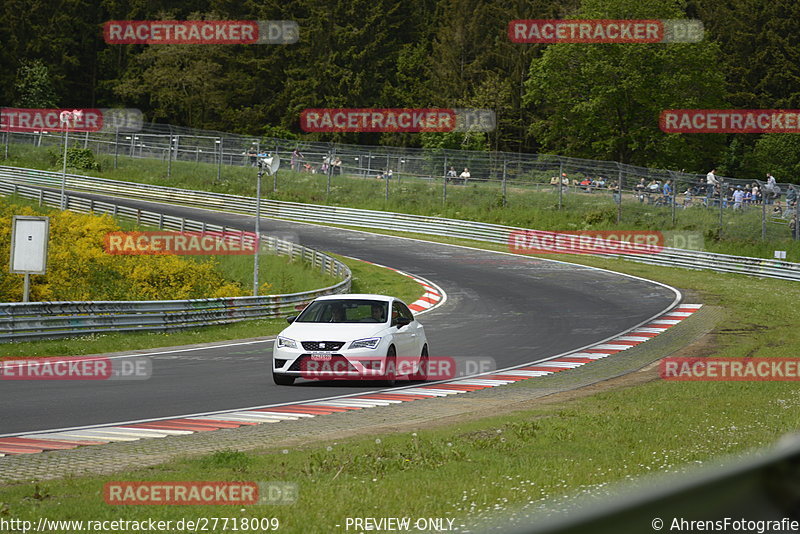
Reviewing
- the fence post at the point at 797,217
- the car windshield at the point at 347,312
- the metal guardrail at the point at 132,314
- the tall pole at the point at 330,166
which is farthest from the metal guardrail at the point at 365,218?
the car windshield at the point at 347,312

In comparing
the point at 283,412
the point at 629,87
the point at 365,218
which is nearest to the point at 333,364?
the point at 283,412

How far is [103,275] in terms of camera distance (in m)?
32.9

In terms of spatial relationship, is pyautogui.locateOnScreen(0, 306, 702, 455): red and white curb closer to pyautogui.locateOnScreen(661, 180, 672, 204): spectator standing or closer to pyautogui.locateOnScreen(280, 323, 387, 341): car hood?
pyautogui.locateOnScreen(280, 323, 387, 341): car hood

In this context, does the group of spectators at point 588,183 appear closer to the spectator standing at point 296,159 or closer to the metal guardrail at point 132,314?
the spectator standing at point 296,159

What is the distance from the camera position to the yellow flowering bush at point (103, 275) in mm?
30344

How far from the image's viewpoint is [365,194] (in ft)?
198

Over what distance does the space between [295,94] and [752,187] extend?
199 ft

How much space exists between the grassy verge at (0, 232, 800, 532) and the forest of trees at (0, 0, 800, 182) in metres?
59.9

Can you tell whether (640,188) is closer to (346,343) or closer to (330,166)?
(330,166)

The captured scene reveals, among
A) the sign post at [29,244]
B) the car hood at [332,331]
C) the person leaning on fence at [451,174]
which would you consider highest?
the person leaning on fence at [451,174]

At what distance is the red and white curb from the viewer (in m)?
11.2

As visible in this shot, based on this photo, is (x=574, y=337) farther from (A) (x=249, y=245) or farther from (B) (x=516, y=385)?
(A) (x=249, y=245)

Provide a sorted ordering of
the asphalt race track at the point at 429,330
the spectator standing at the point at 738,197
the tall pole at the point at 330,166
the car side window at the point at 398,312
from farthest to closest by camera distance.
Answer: the tall pole at the point at 330,166 → the spectator standing at the point at 738,197 → the car side window at the point at 398,312 → the asphalt race track at the point at 429,330

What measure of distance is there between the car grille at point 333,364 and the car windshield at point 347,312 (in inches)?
37.0
